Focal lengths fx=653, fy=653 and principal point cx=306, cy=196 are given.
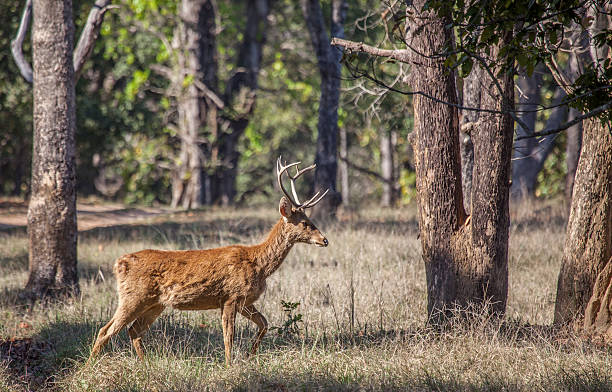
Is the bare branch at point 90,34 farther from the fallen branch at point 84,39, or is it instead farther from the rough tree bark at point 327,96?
the rough tree bark at point 327,96

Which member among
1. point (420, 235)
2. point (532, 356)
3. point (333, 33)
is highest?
point (333, 33)

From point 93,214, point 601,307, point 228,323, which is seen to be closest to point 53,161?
point 228,323

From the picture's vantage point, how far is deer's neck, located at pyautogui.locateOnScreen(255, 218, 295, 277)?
6301mm

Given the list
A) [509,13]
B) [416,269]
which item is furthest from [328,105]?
[509,13]

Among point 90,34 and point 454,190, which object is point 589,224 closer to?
point 454,190

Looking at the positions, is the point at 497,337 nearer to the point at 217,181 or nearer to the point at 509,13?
the point at 509,13

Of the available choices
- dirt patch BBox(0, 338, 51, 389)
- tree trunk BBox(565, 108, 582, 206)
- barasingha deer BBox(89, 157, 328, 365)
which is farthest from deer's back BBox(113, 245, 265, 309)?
tree trunk BBox(565, 108, 582, 206)

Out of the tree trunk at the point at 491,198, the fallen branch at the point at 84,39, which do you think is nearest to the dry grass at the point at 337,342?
the tree trunk at the point at 491,198

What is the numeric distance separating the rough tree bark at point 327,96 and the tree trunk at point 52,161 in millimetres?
7330

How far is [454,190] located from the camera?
6570mm

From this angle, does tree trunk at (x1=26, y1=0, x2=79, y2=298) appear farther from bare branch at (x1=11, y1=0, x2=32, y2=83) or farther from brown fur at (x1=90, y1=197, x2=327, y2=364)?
brown fur at (x1=90, y1=197, x2=327, y2=364)

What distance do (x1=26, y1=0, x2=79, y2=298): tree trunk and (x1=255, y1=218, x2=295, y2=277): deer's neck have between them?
3.80m

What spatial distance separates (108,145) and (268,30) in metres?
7.93

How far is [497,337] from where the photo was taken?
243 inches
